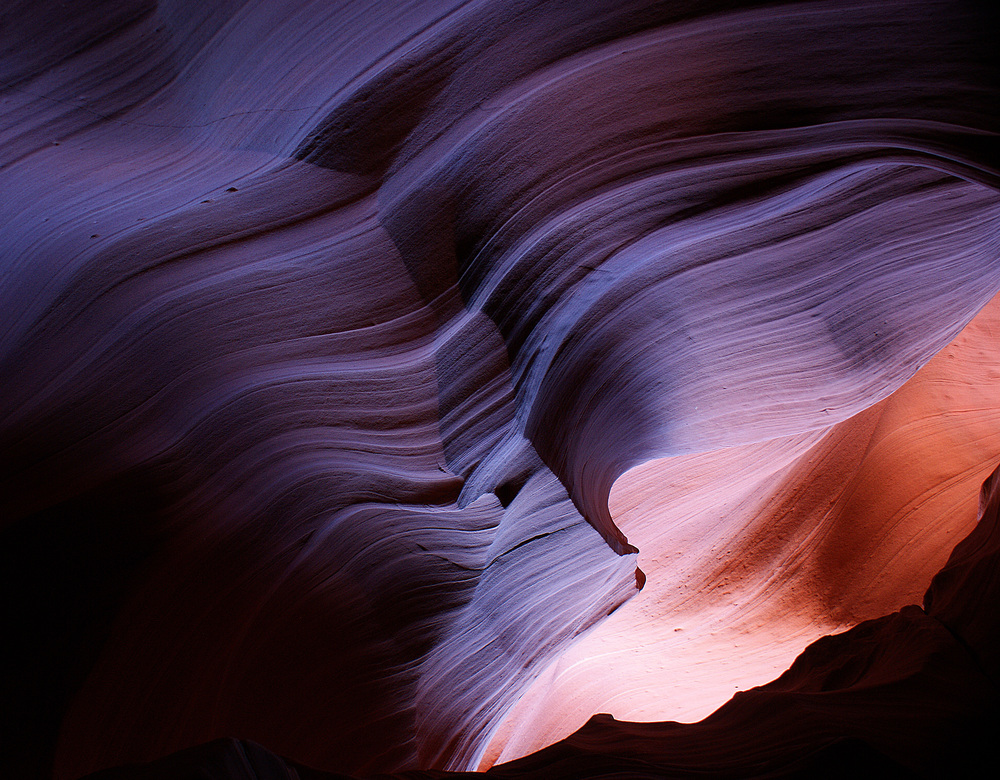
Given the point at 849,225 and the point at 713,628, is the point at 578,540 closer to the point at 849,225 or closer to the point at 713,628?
the point at 713,628

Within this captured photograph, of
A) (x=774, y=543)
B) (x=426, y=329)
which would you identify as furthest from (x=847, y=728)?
(x=426, y=329)

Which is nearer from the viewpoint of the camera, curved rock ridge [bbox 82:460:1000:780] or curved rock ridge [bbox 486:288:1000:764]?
curved rock ridge [bbox 82:460:1000:780]

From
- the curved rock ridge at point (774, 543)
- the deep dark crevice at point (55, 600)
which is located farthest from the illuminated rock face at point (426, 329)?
the curved rock ridge at point (774, 543)

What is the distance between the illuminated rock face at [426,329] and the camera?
1096mm

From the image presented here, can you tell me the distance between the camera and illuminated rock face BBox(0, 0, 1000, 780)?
110 centimetres

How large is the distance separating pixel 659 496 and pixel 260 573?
4.43 ft

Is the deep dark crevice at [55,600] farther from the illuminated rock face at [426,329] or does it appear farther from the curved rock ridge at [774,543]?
the curved rock ridge at [774,543]

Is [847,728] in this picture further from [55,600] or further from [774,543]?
[55,600]

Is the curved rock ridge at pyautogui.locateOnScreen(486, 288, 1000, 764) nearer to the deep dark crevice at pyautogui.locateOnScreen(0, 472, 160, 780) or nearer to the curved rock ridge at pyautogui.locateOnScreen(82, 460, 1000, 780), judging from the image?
the curved rock ridge at pyautogui.locateOnScreen(82, 460, 1000, 780)

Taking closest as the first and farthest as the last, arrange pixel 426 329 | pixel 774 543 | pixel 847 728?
pixel 847 728 → pixel 426 329 → pixel 774 543

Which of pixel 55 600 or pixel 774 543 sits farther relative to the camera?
pixel 774 543

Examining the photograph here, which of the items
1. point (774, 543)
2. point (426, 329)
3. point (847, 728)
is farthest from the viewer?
point (774, 543)

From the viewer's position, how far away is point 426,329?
4.33ft

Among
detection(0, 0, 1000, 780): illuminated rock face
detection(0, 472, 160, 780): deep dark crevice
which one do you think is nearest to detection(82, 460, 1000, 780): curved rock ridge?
detection(0, 0, 1000, 780): illuminated rock face
